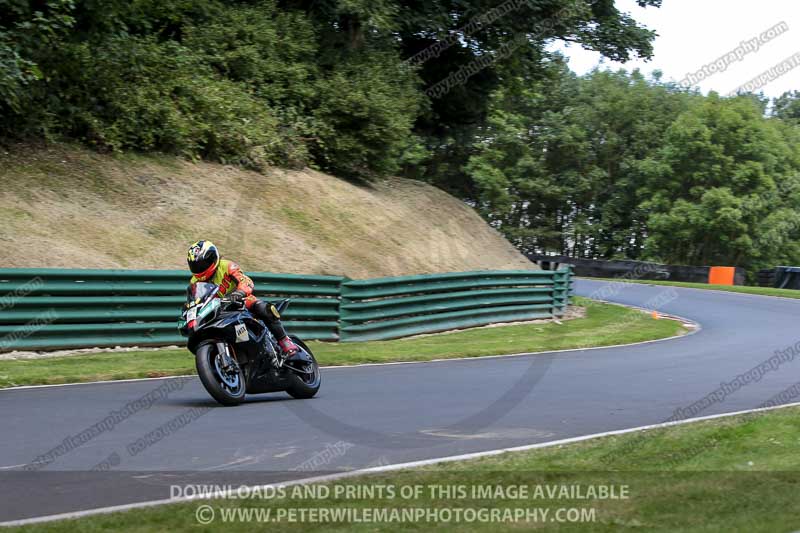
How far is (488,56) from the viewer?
32594mm

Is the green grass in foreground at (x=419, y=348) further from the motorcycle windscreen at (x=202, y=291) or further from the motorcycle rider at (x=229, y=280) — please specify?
the motorcycle windscreen at (x=202, y=291)

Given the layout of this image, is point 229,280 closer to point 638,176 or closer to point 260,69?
point 260,69

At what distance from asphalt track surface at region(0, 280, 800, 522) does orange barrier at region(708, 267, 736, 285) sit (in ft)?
99.1

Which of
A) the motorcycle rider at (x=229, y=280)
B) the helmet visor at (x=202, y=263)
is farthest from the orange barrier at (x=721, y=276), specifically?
the helmet visor at (x=202, y=263)

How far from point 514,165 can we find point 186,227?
43567 mm

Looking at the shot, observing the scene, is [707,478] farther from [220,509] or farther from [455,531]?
[220,509]

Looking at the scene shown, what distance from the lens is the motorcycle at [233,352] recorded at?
1061 cm

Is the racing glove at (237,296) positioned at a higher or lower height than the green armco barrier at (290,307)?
higher

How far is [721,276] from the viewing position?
47.4 metres

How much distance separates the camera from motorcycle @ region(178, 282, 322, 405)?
10.6m

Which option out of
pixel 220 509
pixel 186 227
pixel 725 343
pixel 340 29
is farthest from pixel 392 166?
pixel 220 509

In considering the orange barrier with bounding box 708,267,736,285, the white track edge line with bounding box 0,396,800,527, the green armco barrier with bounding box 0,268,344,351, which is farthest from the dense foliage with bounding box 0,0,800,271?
the white track edge line with bounding box 0,396,800,527

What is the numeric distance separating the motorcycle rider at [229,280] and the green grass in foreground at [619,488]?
3839 mm

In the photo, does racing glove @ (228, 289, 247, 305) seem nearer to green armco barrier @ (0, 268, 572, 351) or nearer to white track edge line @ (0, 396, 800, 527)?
white track edge line @ (0, 396, 800, 527)
